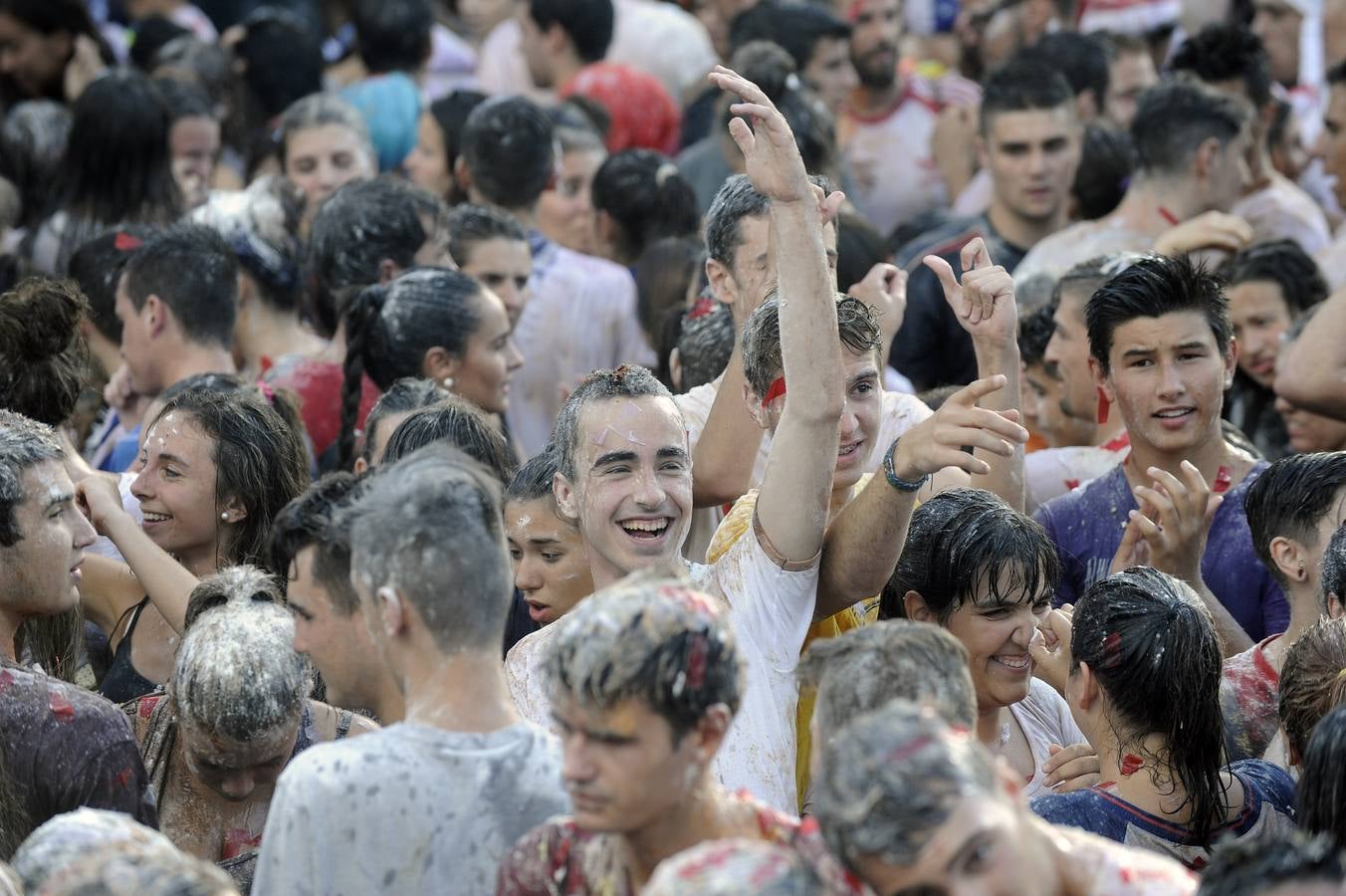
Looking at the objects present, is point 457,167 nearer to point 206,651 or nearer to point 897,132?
point 897,132

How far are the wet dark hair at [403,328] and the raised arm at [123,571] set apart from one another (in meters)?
1.04

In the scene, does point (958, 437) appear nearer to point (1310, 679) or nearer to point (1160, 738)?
point (1160, 738)

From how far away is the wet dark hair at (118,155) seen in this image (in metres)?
8.09

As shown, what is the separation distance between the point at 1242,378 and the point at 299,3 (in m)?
7.48

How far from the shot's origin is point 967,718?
130 inches

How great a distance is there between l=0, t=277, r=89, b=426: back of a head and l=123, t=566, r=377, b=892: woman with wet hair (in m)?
1.54

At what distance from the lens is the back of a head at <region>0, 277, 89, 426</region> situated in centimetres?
561

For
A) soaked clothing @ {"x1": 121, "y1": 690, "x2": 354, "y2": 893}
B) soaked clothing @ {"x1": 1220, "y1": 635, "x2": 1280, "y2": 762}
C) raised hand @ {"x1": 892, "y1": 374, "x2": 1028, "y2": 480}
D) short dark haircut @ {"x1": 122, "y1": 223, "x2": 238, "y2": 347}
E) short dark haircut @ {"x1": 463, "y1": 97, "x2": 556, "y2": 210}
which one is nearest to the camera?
raised hand @ {"x1": 892, "y1": 374, "x2": 1028, "y2": 480}

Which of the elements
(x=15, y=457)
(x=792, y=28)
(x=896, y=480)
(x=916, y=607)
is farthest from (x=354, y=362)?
(x=792, y=28)

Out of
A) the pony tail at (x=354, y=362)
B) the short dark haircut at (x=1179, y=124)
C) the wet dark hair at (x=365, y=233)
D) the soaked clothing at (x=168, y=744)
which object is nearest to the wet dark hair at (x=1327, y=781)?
the soaked clothing at (x=168, y=744)

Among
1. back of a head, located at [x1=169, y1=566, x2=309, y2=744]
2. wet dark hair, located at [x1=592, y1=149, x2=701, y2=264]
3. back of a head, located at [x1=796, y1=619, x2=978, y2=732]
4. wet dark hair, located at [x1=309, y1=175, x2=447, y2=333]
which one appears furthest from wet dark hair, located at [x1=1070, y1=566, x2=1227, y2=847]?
wet dark hair, located at [x1=592, y1=149, x2=701, y2=264]

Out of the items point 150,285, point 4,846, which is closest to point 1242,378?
point 150,285

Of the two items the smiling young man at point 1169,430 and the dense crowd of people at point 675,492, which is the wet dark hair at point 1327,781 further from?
the smiling young man at point 1169,430

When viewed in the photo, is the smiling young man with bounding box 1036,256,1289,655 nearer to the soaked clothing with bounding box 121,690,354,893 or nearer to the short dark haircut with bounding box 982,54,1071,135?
the soaked clothing with bounding box 121,690,354,893
